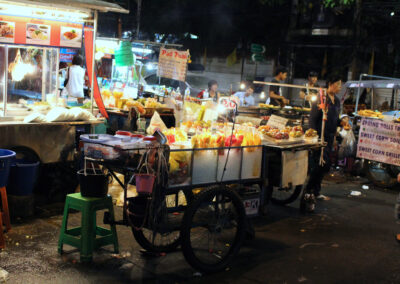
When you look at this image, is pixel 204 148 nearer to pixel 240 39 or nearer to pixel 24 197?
pixel 24 197

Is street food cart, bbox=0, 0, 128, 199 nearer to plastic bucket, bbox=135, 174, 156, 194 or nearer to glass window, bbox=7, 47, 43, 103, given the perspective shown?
glass window, bbox=7, 47, 43, 103

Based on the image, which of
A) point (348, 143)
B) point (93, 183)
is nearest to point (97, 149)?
point (93, 183)

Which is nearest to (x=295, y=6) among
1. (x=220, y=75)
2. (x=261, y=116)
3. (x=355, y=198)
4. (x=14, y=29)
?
(x=220, y=75)

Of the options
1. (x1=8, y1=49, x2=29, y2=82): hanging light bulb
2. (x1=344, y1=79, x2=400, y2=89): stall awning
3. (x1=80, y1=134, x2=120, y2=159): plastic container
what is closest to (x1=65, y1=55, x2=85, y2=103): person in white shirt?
(x1=8, y1=49, x2=29, y2=82): hanging light bulb

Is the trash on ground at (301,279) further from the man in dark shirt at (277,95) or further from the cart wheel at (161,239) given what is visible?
the man in dark shirt at (277,95)

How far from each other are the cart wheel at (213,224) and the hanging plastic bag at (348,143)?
625cm

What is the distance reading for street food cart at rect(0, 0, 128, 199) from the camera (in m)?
6.82

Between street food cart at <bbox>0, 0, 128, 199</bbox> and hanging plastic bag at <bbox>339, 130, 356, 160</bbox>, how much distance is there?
626cm

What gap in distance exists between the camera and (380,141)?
997 centimetres

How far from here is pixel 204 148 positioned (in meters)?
5.24

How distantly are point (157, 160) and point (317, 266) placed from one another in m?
2.38

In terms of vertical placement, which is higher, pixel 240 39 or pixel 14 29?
pixel 240 39

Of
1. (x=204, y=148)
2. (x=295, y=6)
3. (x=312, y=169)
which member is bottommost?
(x=312, y=169)

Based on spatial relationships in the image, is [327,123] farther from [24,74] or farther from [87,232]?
[24,74]
